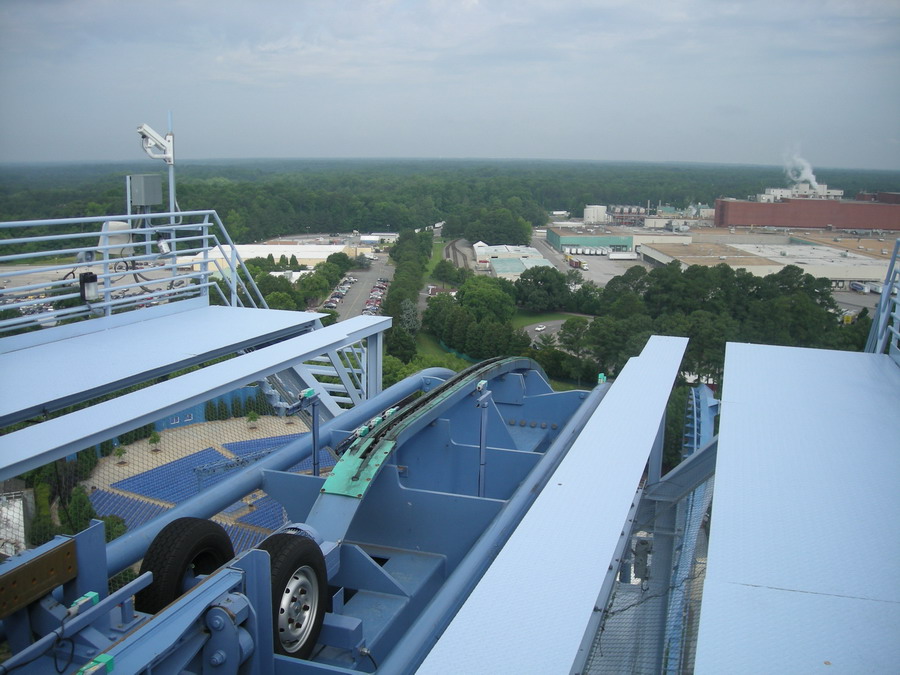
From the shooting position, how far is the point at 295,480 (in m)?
3.47

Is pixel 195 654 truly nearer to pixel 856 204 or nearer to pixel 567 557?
pixel 567 557

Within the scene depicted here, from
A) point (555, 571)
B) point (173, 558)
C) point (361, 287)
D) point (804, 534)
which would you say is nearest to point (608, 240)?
point (361, 287)

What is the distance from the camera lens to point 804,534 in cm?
255

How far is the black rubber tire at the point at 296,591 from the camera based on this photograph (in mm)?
2307

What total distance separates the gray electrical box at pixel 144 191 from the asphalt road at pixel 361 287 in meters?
19.9

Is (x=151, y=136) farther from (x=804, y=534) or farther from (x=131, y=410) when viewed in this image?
(x=804, y=534)

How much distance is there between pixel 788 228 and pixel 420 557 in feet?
184

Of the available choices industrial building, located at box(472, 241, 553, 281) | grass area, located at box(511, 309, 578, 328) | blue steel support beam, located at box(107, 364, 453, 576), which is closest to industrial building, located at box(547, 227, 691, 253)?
industrial building, located at box(472, 241, 553, 281)

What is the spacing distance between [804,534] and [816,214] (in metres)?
55.7

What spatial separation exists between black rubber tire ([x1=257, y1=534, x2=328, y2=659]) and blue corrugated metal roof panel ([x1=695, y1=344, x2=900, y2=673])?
126cm

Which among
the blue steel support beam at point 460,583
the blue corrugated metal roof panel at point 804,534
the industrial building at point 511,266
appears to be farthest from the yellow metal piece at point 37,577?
the industrial building at point 511,266

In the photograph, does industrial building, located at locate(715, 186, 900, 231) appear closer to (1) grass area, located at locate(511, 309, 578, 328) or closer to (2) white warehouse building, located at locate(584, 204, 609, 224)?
(2) white warehouse building, located at locate(584, 204, 609, 224)

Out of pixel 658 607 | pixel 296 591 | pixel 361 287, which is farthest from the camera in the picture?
pixel 361 287

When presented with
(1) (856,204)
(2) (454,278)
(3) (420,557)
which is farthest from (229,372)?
(1) (856,204)
